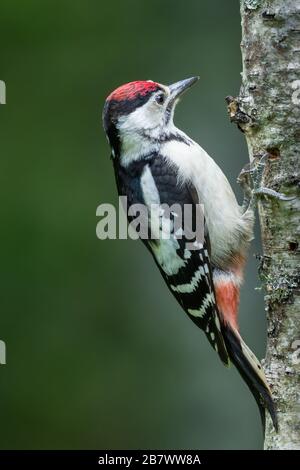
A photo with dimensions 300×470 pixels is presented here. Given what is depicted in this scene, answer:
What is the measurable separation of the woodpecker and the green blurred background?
293cm

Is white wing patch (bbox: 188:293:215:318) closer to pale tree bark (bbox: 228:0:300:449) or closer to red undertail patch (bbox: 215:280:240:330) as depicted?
red undertail patch (bbox: 215:280:240:330)

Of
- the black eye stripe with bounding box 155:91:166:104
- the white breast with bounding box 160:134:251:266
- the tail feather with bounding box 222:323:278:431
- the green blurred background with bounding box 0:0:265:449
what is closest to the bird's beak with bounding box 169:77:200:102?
the black eye stripe with bounding box 155:91:166:104

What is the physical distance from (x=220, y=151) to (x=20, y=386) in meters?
2.63

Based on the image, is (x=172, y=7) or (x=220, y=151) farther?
(x=172, y=7)

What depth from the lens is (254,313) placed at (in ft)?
Answer: 22.2

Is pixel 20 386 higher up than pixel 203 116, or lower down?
lower down

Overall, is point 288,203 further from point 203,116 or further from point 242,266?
point 203,116

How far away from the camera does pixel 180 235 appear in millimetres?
4332

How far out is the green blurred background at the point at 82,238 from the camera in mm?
7570

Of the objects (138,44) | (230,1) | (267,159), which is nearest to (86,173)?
(138,44)

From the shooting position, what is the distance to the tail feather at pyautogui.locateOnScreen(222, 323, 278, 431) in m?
3.77

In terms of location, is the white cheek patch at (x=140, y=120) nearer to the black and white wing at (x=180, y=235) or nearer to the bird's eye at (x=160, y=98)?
the bird's eye at (x=160, y=98)

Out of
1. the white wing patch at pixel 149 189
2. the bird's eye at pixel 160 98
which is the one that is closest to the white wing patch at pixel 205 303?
the white wing patch at pixel 149 189
